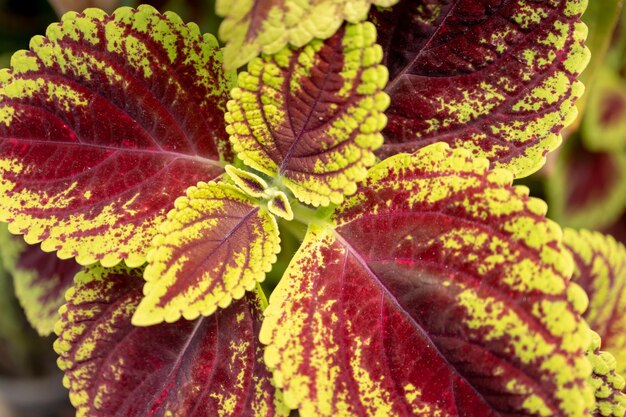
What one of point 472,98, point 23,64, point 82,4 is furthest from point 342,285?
point 82,4

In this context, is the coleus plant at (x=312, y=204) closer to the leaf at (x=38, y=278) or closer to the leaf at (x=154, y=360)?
the leaf at (x=154, y=360)

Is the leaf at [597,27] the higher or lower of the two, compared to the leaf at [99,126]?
higher

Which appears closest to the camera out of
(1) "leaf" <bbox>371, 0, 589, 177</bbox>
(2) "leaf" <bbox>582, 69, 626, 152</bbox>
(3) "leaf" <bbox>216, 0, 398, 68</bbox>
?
(3) "leaf" <bbox>216, 0, 398, 68</bbox>

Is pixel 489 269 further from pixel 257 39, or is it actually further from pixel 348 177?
pixel 257 39

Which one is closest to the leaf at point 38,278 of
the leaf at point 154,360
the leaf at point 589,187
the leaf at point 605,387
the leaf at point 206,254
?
the leaf at point 154,360

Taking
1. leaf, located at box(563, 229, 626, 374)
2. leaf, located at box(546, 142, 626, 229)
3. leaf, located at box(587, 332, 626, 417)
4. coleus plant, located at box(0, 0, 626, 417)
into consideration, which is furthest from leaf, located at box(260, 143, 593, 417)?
leaf, located at box(546, 142, 626, 229)

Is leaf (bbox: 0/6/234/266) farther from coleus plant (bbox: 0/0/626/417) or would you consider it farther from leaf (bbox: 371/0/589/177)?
leaf (bbox: 371/0/589/177)

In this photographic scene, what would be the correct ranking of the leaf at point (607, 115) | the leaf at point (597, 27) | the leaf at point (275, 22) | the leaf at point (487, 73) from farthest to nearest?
the leaf at point (607, 115)
the leaf at point (597, 27)
the leaf at point (487, 73)
the leaf at point (275, 22)

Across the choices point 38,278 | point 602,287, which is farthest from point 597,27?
point 38,278
